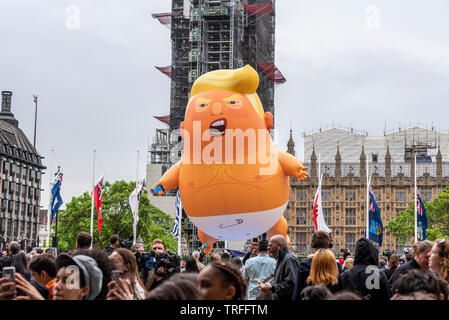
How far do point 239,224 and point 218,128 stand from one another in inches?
81.1

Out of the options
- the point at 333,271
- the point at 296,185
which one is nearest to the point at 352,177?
the point at 296,185

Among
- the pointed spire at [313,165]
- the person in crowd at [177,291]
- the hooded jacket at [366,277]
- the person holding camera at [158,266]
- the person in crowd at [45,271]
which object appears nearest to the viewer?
the person in crowd at [177,291]

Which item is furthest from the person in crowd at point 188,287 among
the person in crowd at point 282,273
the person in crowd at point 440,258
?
the person in crowd at point 282,273

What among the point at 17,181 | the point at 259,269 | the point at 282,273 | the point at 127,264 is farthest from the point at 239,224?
the point at 17,181

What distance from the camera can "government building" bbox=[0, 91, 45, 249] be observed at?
75875 millimetres

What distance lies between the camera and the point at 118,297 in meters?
3.83

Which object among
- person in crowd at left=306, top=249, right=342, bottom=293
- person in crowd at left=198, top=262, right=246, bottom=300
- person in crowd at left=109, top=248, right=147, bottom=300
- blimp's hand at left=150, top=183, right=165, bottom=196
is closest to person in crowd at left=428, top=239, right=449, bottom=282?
person in crowd at left=306, top=249, right=342, bottom=293

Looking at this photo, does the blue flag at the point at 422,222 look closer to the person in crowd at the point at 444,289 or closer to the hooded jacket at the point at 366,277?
the hooded jacket at the point at 366,277

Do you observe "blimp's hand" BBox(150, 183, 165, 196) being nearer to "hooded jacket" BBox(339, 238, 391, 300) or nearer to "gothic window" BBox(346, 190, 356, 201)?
"hooded jacket" BBox(339, 238, 391, 300)

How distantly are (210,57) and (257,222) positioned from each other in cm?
4056

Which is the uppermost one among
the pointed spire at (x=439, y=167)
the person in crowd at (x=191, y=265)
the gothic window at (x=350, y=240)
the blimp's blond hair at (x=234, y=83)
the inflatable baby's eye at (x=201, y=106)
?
the pointed spire at (x=439, y=167)

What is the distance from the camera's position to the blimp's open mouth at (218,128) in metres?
14.8

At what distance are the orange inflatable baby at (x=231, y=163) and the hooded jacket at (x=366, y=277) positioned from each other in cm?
Result: 795

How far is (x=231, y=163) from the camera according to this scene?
14852 mm
